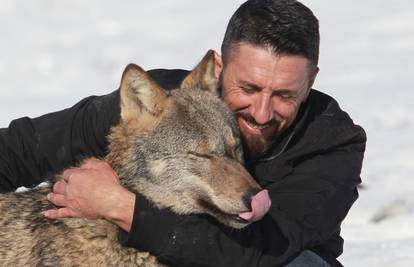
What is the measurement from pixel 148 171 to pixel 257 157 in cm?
92

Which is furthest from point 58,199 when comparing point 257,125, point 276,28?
point 276,28

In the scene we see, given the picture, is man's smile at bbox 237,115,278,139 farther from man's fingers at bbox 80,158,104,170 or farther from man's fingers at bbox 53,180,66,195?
man's fingers at bbox 53,180,66,195

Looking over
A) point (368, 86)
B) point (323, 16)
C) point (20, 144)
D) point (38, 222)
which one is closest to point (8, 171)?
point (20, 144)

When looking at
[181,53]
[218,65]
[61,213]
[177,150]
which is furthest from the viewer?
[181,53]

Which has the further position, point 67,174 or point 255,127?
point 255,127

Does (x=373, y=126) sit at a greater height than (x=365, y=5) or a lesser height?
lesser

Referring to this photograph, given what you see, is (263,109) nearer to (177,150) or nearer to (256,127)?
(256,127)

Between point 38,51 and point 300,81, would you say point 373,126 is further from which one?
point 300,81

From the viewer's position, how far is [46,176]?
6.12 m

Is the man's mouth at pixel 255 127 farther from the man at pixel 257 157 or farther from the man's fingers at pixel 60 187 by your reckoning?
the man's fingers at pixel 60 187

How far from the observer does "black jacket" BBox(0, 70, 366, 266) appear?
5.18 m

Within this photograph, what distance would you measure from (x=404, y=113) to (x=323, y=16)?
7795 mm

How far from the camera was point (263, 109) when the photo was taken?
558 centimetres

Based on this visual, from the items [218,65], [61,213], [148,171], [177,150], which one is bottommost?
[61,213]
